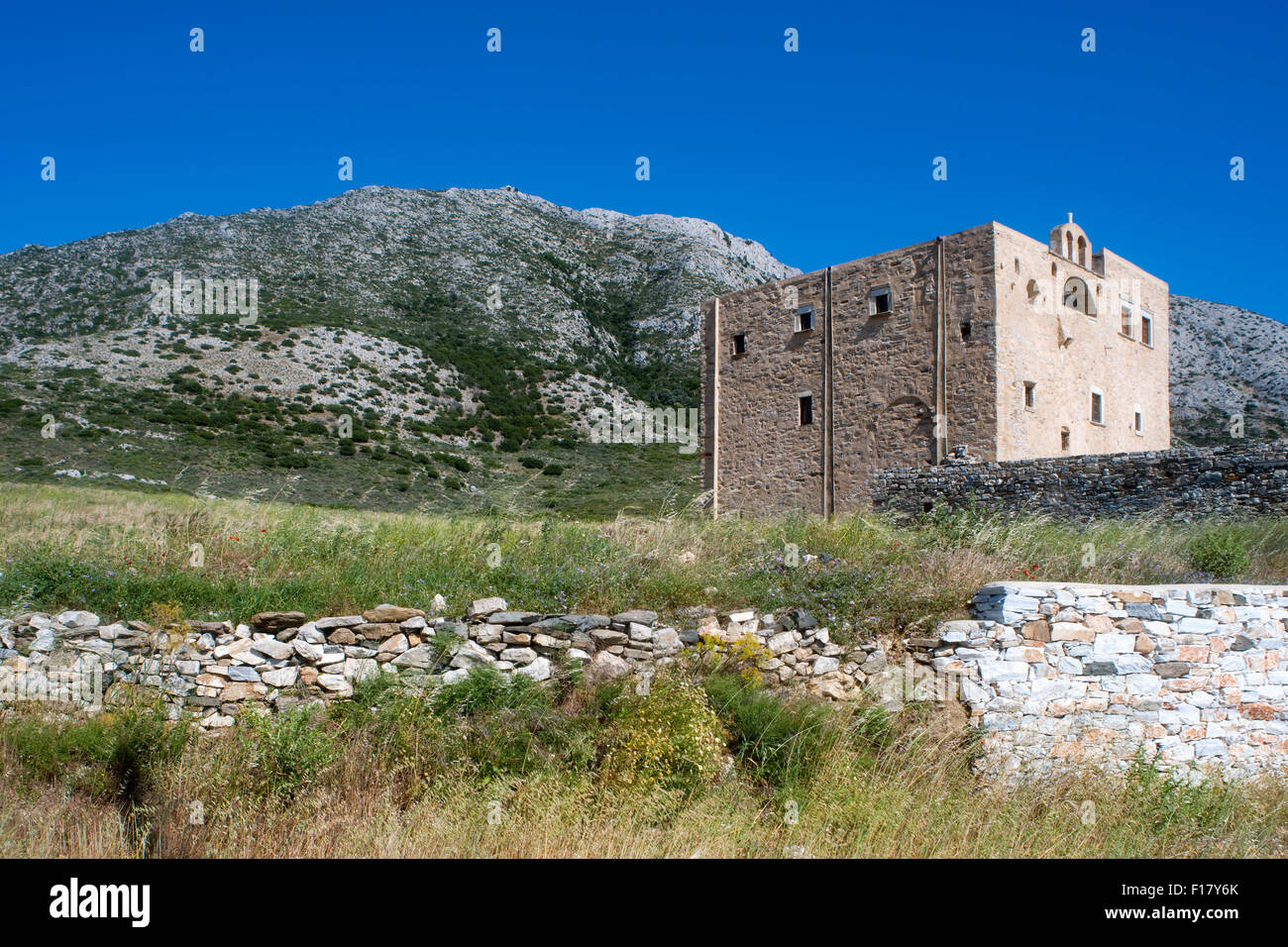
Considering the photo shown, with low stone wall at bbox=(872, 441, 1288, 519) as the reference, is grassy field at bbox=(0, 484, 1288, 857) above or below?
below

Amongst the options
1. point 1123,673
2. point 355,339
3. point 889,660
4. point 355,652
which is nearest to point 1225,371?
point 355,339

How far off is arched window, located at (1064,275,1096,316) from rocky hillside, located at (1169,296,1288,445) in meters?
25.1

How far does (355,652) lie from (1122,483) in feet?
45.1

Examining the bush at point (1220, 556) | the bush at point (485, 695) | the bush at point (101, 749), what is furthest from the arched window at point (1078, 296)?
the bush at point (101, 749)

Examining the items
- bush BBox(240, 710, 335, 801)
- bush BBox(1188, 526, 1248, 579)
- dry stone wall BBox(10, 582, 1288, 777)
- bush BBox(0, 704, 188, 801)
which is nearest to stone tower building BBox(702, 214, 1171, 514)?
bush BBox(1188, 526, 1248, 579)

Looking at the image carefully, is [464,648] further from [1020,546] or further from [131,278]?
[131,278]

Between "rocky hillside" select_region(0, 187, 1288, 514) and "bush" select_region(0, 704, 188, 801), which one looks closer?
"bush" select_region(0, 704, 188, 801)

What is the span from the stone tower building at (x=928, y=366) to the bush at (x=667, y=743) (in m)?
15.1

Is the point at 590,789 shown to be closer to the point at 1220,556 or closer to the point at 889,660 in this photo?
the point at 889,660

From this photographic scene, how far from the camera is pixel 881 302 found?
21984 millimetres

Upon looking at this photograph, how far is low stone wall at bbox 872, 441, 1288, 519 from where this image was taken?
13.6m

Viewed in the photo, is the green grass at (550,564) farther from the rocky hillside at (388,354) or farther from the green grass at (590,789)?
the rocky hillside at (388,354)

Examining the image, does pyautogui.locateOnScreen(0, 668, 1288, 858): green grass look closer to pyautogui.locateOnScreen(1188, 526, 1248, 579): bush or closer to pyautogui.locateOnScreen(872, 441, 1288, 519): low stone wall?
pyautogui.locateOnScreen(1188, 526, 1248, 579): bush
